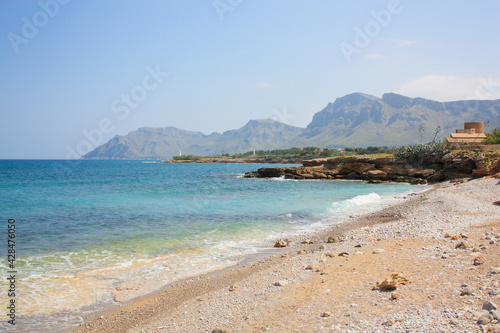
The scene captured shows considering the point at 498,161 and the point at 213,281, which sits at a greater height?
the point at 498,161

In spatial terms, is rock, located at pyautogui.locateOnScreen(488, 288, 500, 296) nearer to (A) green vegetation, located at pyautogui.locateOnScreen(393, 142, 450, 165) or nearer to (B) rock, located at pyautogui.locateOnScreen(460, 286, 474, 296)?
(B) rock, located at pyautogui.locateOnScreen(460, 286, 474, 296)

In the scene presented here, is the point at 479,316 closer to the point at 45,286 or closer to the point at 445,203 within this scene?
the point at 45,286

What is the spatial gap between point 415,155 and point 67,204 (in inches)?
1739

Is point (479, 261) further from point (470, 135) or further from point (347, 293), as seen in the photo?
point (470, 135)

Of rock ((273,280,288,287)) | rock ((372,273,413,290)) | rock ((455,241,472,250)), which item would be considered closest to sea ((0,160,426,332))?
rock ((273,280,288,287))

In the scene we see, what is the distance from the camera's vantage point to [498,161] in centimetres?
2991

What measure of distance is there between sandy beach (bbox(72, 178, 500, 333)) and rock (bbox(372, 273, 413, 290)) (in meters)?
0.06

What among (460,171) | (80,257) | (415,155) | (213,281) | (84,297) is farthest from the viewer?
(415,155)

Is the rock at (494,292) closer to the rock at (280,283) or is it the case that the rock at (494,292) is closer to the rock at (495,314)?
the rock at (495,314)

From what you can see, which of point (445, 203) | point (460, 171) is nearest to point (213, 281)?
point (445, 203)

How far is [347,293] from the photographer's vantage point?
622cm

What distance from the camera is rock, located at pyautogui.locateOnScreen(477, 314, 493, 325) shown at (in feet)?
13.8

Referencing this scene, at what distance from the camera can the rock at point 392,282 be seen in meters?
5.90

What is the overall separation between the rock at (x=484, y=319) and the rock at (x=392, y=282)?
A: 1.63m
